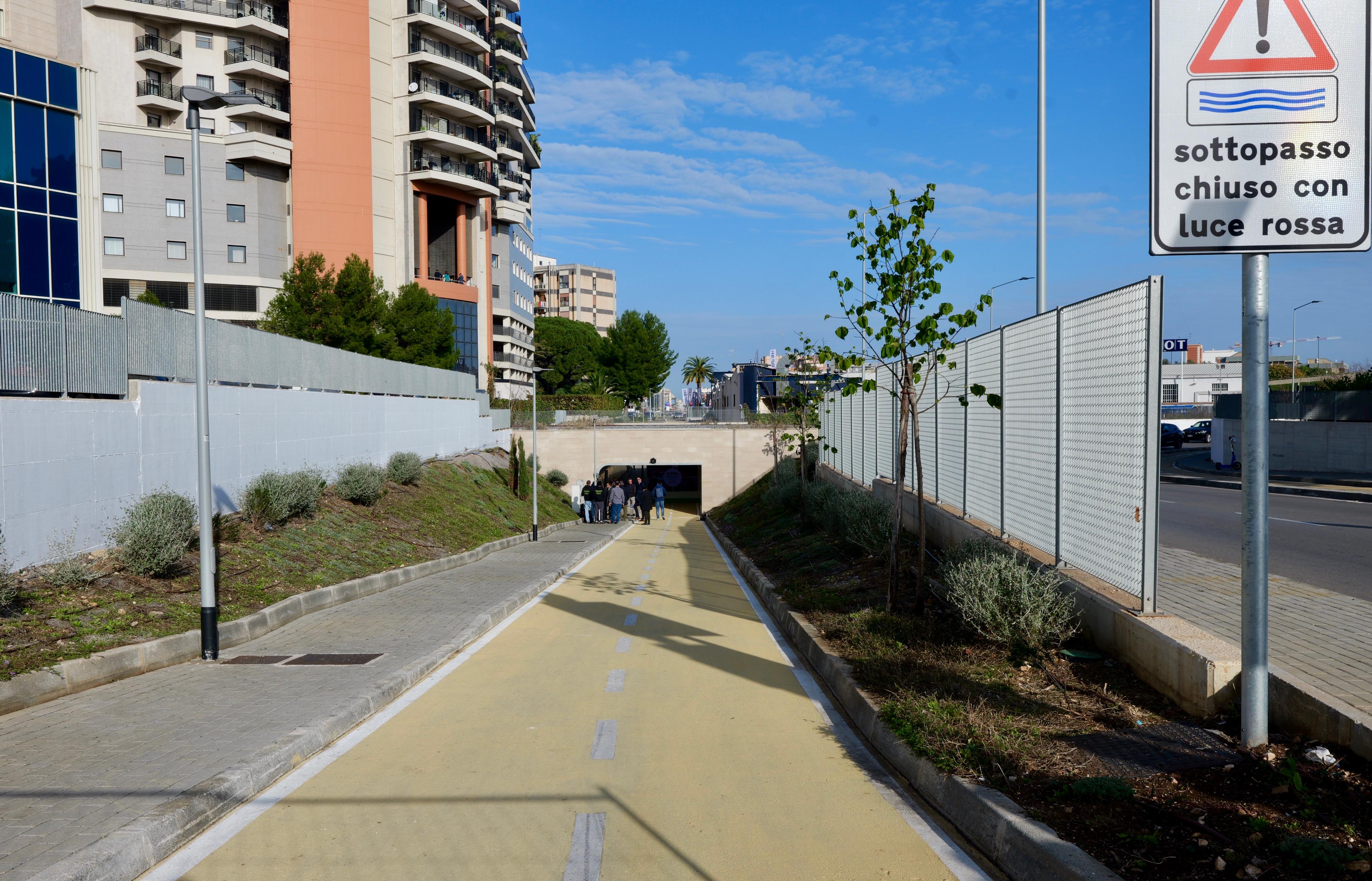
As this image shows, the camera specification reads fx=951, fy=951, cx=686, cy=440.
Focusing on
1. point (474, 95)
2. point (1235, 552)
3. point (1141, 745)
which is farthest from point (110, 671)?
point (474, 95)

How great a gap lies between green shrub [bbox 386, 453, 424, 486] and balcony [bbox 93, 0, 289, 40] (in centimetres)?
4228

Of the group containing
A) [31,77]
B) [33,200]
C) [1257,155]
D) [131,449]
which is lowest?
[131,449]

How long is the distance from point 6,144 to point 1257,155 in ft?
127

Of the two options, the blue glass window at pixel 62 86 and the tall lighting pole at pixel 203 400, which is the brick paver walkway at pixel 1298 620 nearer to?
the tall lighting pole at pixel 203 400

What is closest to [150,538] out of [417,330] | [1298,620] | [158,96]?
[1298,620]

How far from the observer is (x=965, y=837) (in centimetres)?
505

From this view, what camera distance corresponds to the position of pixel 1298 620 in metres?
8.05

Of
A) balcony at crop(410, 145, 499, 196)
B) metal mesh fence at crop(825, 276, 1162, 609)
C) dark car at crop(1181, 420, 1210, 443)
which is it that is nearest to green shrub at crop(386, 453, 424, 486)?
metal mesh fence at crop(825, 276, 1162, 609)

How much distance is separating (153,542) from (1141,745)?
11265 millimetres

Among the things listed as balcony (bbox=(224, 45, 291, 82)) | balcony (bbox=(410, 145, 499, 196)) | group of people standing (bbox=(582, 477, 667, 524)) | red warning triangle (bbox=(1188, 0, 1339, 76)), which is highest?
balcony (bbox=(224, 45, 291, 82))

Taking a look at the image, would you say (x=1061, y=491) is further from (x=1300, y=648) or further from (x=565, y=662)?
(x=565, y=662)

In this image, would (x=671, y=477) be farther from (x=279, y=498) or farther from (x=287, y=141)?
(x=279, y=498)

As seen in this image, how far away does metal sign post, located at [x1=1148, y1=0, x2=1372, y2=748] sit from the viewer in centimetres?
503

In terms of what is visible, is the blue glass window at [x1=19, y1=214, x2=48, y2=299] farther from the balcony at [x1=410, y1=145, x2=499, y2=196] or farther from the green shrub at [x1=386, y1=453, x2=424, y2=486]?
the balcony at [x1=410, y1=145, x2=499, y2=196]
